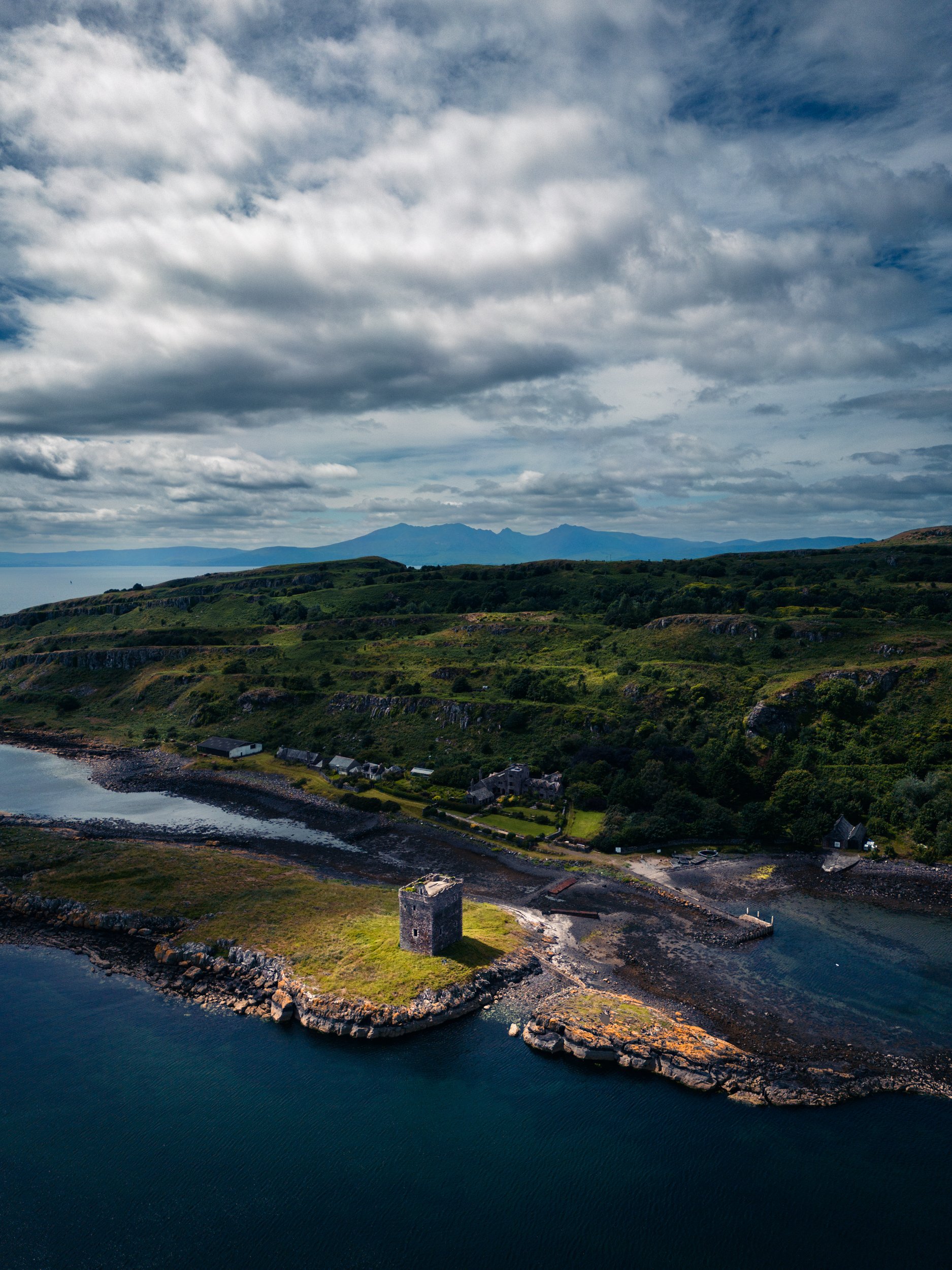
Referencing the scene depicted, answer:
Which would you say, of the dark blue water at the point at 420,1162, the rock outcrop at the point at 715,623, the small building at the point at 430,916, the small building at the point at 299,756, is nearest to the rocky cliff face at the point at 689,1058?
the dark blue water at the point at 420,1162

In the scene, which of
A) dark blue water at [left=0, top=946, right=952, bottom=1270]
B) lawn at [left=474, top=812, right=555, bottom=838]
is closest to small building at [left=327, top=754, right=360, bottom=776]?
lawn at [left=474, top=812, right=555, bottom=838]

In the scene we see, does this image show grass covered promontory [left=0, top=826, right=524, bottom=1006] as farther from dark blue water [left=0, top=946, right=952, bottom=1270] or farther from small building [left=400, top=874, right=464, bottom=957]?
dark blue water [left=0, top=946, right=952, bottom=1270]

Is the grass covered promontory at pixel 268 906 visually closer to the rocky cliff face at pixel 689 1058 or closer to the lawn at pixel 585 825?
the rocky cliff face at pixel 689 1058

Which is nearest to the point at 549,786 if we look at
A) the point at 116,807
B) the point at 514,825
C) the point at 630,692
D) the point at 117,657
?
the point at 514,825

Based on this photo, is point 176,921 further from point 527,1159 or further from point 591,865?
point 591,865

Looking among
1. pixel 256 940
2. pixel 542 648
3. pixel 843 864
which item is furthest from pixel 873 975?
pixel 542 648
